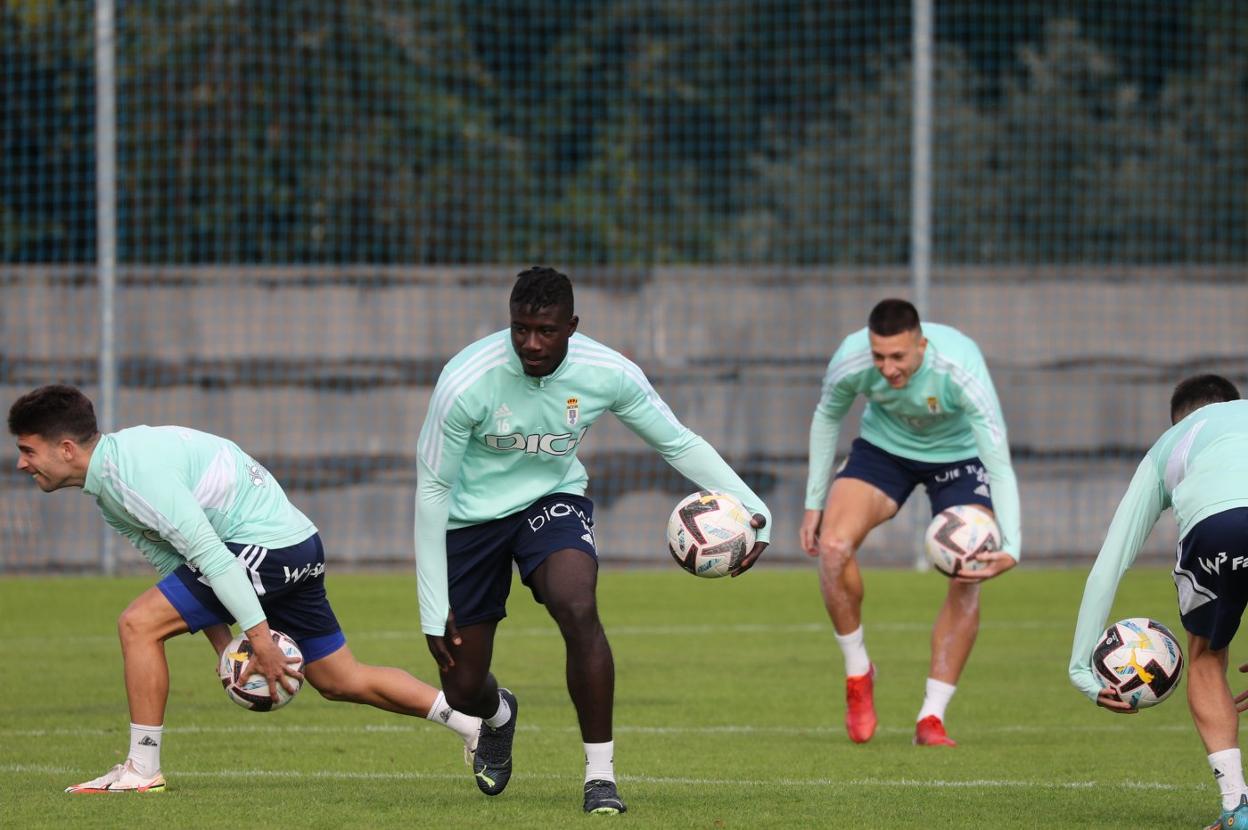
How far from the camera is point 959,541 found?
8453 millimetres

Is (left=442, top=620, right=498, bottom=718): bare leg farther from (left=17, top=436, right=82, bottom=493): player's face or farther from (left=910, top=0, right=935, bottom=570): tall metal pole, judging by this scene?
(left=910, top=0, right=935, bottom=570): tall metal pole

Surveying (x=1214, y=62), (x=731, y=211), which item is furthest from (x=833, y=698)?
(x=1214, y=62)

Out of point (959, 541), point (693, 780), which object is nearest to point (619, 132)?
point (959, 541)

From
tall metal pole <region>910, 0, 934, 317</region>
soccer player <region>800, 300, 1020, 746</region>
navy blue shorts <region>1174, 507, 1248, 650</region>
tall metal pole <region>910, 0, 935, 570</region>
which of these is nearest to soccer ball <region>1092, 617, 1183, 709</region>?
navy blue shorts <region>1174, 507, 1248, 650</region>

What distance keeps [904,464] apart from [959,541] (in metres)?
1.30

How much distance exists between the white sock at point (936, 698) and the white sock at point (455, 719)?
100 inches

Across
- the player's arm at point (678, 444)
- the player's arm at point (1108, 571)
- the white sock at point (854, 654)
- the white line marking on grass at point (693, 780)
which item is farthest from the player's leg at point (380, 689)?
the player's arm at point (1108, 571)

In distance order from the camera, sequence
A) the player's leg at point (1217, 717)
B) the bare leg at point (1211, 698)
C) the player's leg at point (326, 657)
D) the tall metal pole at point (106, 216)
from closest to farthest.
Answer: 1. the player's leg at point (1217, 717)
2. the bare leg at point (1211, 698)
3. the player's leg at point (326, 657)
4. the tall metal pole at point (106, 216)

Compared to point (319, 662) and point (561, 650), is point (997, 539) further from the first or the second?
point (561, 650)

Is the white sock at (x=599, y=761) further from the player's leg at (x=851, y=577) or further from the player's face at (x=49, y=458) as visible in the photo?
the player's leg at (x=851, y=577)

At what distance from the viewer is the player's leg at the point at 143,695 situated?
23.4 ft

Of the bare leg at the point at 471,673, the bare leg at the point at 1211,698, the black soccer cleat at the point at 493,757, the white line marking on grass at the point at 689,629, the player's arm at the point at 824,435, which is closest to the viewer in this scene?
the bare leg at the point at 1211,698

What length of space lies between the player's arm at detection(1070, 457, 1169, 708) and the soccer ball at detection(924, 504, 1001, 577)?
2.13 metres

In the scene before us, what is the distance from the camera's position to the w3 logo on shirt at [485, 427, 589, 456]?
6980mm
